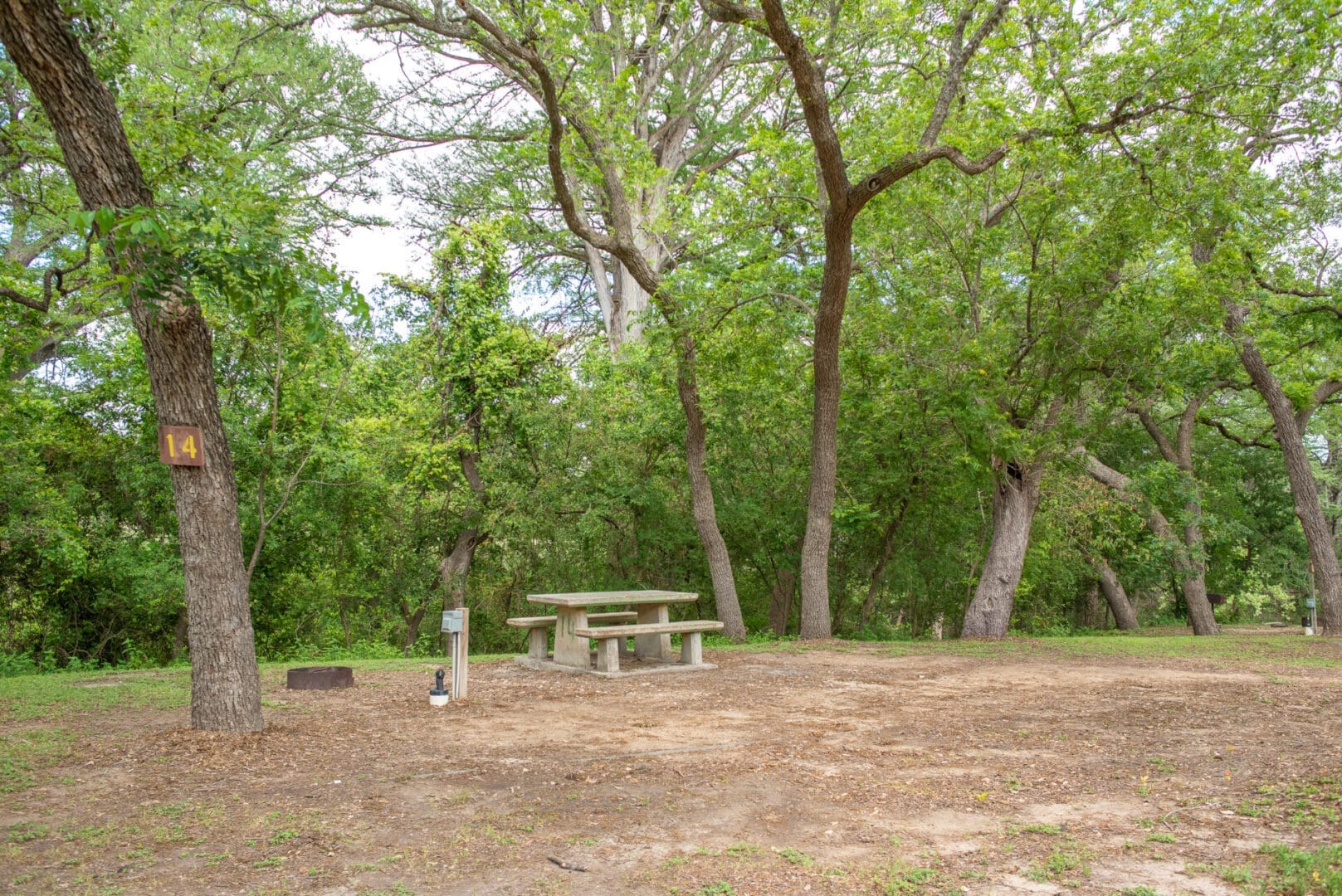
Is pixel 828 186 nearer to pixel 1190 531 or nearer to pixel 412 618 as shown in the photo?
pixel 412 618

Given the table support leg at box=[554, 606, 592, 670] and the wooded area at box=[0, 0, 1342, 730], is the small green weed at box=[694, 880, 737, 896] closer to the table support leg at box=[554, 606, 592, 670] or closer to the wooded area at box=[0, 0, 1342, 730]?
the wooded area at box=[0, 0, 1342, 730]

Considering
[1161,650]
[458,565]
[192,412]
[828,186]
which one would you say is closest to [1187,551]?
[1161,650]

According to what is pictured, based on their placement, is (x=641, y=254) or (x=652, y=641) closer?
(x=652, y=641)

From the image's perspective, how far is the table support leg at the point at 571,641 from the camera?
8930 millimetres

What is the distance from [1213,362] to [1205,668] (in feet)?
19.3

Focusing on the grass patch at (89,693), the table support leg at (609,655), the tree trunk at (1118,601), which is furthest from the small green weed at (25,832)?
the tree trunk at (1118,601)

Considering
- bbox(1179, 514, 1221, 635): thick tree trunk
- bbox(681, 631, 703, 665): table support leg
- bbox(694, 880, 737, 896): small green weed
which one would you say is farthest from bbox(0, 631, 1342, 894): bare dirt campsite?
bbox(1179, 514, 1221, 635): thick tree trunk

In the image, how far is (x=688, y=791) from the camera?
446 cm

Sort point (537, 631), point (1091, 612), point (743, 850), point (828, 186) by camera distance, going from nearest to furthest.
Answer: point (743, 850), point (537, 631), point (828, 186), point (1091, 612)

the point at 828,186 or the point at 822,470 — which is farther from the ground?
the point at 828,186

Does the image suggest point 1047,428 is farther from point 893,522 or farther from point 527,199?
point 527,199

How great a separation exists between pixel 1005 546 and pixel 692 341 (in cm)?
530

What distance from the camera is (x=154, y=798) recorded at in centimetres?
434

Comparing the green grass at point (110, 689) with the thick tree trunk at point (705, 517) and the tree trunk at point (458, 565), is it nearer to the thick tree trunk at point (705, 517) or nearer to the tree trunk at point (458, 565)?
the thick tree trunk at point (705, 517)
